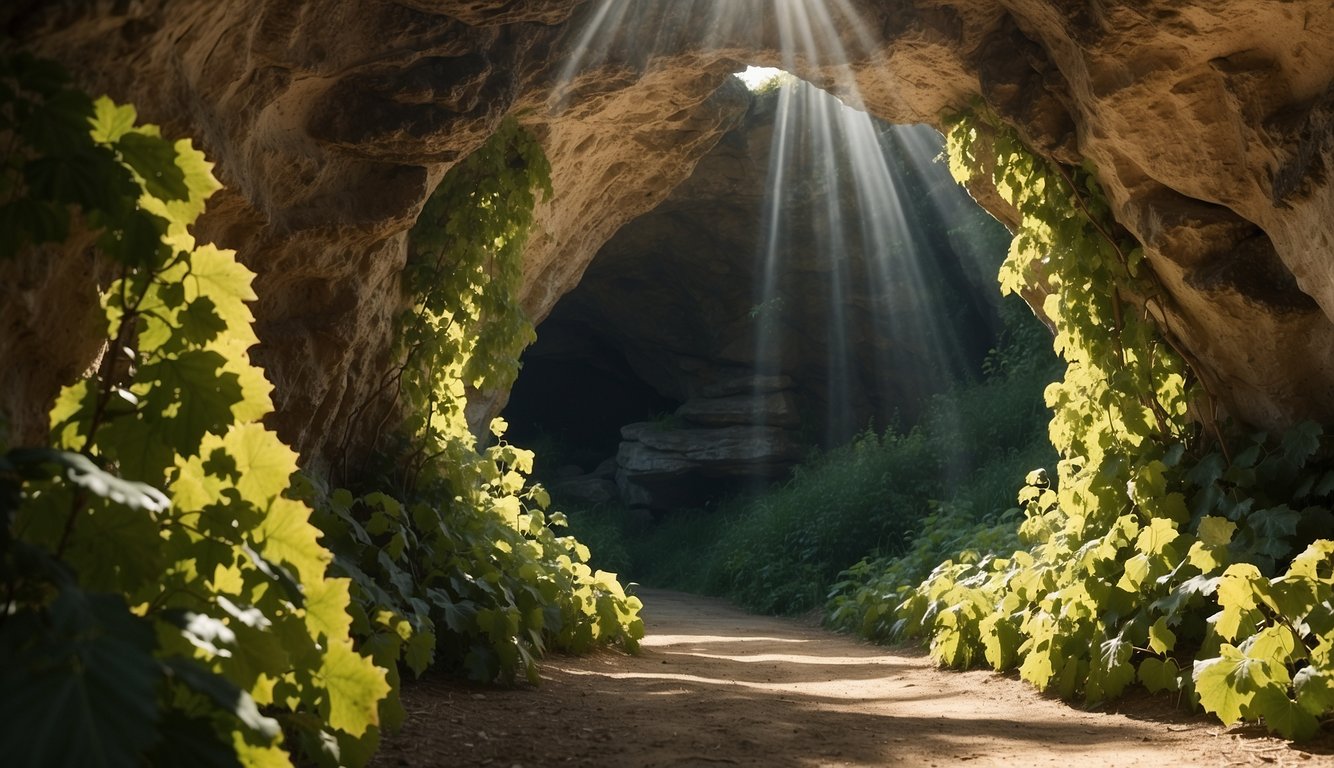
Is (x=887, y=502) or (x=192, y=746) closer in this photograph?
(x=192, y=746)

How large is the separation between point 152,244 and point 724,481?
19934 millimetres

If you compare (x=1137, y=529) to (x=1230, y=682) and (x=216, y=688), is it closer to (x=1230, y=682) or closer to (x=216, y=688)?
(x=1230, y=682)

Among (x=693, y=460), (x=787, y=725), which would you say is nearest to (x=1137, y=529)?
(x=787, y=725)

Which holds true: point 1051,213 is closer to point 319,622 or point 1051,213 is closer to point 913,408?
point 319,622

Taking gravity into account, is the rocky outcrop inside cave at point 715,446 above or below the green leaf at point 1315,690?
above

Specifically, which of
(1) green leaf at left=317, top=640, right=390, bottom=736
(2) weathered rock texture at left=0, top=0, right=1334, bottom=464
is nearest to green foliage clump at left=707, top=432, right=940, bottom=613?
(2) weathered rock texture at left=0, top=0, right=1334, bottom=464

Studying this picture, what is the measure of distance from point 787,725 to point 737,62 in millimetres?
4073

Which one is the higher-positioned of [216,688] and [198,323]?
[198,323]

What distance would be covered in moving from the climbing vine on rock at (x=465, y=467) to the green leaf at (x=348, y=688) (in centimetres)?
274

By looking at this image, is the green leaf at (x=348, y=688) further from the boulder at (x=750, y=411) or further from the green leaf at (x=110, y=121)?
the boulder at (x=750, y=411)

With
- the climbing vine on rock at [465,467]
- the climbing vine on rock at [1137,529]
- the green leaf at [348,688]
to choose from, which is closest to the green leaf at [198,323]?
the green leaf at [348,688]

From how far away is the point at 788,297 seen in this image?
2106 centimetres

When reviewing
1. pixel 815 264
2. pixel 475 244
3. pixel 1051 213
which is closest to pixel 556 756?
pixel 475 244

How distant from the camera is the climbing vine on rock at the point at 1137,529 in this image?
386 cm
